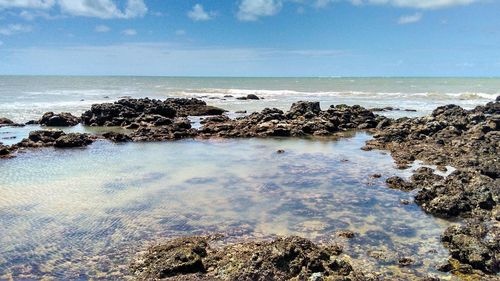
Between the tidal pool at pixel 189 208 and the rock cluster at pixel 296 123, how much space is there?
7.54 meters

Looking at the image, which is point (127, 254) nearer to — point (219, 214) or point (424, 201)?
point (219, 214)

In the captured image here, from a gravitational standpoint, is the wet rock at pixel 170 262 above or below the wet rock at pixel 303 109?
below

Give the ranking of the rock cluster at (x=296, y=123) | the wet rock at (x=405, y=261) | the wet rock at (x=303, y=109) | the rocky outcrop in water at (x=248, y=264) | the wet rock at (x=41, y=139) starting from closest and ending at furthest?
1. the rocky outcrop in water at (x=248, y=264)
2. the wet rock at (x=405, y=261)
3. the wet rock at (x=41, y=139)
4. the rock cluster at (x=296, y=123)
5. the wet rock at (x=303, y=109)

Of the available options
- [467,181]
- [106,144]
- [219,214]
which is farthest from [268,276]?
[106,144]

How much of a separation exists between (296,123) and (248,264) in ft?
78.7

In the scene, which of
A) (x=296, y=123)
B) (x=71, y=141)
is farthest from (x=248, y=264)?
(x=296, y=123)

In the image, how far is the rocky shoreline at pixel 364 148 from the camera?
9.20 meters

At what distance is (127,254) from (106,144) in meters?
17.5

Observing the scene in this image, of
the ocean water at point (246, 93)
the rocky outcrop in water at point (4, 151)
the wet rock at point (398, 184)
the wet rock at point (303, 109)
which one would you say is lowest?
the ocean water at point (246, 93)

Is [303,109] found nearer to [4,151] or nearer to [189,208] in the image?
[4,151]

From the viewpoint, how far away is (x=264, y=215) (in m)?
13.1

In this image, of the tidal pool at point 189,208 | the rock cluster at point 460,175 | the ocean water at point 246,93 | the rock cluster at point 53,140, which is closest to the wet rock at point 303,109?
the rock cluster at point 460,175

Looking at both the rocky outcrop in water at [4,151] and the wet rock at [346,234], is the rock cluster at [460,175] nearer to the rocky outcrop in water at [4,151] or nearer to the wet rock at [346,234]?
the wet rock at [346,234]

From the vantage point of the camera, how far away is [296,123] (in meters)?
32.4
